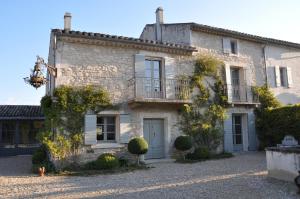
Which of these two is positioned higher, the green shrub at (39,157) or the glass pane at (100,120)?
the glass pane at (100,120)

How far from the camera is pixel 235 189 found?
20.4 ft

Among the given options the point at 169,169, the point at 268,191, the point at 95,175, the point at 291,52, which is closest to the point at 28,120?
the point at 95,175

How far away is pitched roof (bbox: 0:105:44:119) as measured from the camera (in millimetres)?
16625

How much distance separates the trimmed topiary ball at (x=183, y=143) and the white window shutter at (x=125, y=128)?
2045 millimetres

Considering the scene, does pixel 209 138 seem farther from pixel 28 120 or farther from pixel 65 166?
pixel 28 120

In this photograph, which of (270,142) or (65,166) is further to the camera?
(270,142)

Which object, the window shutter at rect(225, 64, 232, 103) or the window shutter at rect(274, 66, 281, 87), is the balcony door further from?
the window shutter at rect(274, 66, 281, 87)

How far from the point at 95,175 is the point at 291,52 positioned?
1350 cm

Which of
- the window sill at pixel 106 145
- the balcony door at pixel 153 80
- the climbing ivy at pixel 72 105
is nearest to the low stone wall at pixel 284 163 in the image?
the window sill at pixel 106 145

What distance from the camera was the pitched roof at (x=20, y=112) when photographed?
1662cm

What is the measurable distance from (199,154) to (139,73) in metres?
4.10

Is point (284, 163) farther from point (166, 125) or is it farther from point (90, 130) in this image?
point (90, 130)

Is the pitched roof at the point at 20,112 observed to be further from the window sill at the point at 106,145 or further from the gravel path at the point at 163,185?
the gravel path at the point at 163,185

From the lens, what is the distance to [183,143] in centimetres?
1135
